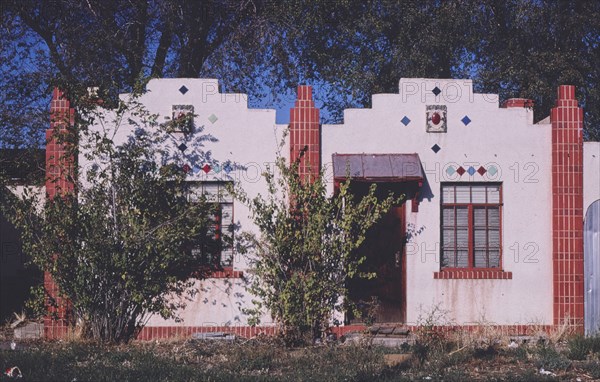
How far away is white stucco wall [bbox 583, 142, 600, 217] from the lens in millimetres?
12422

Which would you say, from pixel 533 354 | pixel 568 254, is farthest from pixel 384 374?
pixel 568 254

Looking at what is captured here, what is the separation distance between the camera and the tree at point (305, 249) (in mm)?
11547

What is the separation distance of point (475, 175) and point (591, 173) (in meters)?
1.94

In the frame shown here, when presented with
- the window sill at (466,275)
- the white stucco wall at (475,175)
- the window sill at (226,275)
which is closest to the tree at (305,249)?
the window sill at (226,275)

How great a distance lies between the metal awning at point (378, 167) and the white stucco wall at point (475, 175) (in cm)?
17

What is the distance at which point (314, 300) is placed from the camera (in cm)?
1168

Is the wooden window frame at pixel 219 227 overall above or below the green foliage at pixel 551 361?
above

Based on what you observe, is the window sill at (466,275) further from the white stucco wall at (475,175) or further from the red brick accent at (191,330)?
the red brick accent at (191,330)

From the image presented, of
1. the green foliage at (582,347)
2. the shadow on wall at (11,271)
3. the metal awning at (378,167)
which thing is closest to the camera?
the green foliage at (582,347)

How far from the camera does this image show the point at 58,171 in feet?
40.0

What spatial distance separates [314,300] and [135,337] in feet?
9.99

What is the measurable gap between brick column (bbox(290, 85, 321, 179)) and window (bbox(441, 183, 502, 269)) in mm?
2263

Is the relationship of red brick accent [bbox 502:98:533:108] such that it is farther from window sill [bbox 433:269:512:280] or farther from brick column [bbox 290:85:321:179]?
brick column [bbox 290:85:321:179]

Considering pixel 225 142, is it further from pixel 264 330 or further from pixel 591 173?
pixel 591 173
